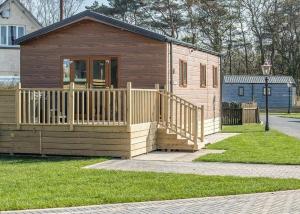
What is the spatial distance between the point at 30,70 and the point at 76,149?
5679 millimetres

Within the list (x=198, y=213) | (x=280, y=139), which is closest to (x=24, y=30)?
(x=280, y=139)

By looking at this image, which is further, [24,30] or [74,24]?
[24,30]

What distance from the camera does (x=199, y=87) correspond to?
23.3 metres

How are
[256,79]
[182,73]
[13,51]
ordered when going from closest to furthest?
[182,73]
[13,51]
[256,79]

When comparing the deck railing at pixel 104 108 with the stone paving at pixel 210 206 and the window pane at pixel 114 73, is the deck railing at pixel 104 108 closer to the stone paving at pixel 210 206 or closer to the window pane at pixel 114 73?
the window pane at pixel 114 73

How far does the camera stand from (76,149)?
16.0m

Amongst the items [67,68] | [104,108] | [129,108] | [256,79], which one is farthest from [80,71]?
[256,79]

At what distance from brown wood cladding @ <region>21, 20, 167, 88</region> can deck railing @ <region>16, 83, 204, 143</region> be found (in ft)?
4.55

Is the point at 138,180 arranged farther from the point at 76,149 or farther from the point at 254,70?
the point at 254,70

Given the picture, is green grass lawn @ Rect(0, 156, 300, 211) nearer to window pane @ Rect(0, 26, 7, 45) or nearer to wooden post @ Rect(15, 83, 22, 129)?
wooden post @ Rect(15, 83, 22, 129)

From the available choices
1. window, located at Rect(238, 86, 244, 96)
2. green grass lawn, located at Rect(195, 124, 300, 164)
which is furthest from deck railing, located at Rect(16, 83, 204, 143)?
window, located at Rect(238, 86, 244, 96)

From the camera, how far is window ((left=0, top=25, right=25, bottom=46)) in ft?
141

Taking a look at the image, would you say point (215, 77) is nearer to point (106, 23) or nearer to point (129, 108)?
point (106, 23)

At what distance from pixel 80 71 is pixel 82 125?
4323mm
